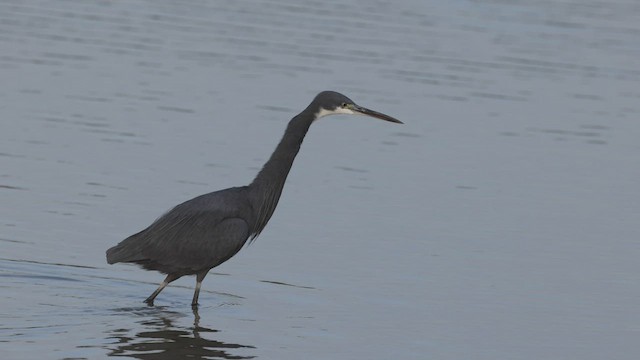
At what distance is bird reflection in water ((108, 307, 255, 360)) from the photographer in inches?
405

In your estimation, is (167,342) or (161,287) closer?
(167,342)

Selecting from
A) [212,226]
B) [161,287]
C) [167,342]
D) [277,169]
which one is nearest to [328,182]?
[277,169]

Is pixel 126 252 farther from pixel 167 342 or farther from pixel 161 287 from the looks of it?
pixel 167 342

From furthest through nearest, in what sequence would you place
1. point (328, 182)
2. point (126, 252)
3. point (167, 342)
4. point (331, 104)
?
point (328, 182), point (331, 104), point (126, 252), point (167, 342)

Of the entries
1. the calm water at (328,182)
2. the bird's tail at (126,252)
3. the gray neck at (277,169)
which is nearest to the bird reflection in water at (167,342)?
the calm water at (328,182)

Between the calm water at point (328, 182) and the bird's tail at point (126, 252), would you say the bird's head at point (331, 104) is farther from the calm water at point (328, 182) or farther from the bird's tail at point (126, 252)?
the bird's tail at point (126, 252)

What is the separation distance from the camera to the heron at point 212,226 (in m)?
11.6

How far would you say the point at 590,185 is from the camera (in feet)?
54.1

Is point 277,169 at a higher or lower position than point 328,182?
higher

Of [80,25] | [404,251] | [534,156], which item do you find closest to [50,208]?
[404,251]

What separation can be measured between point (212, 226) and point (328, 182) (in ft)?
14.3

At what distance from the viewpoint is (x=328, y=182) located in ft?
51.9

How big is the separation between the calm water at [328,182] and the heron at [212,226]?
37cm

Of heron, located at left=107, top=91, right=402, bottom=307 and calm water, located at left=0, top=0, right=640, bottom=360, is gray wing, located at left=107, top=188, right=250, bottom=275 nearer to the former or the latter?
heron, located at left=107, top=91, right=402, bottom=307
